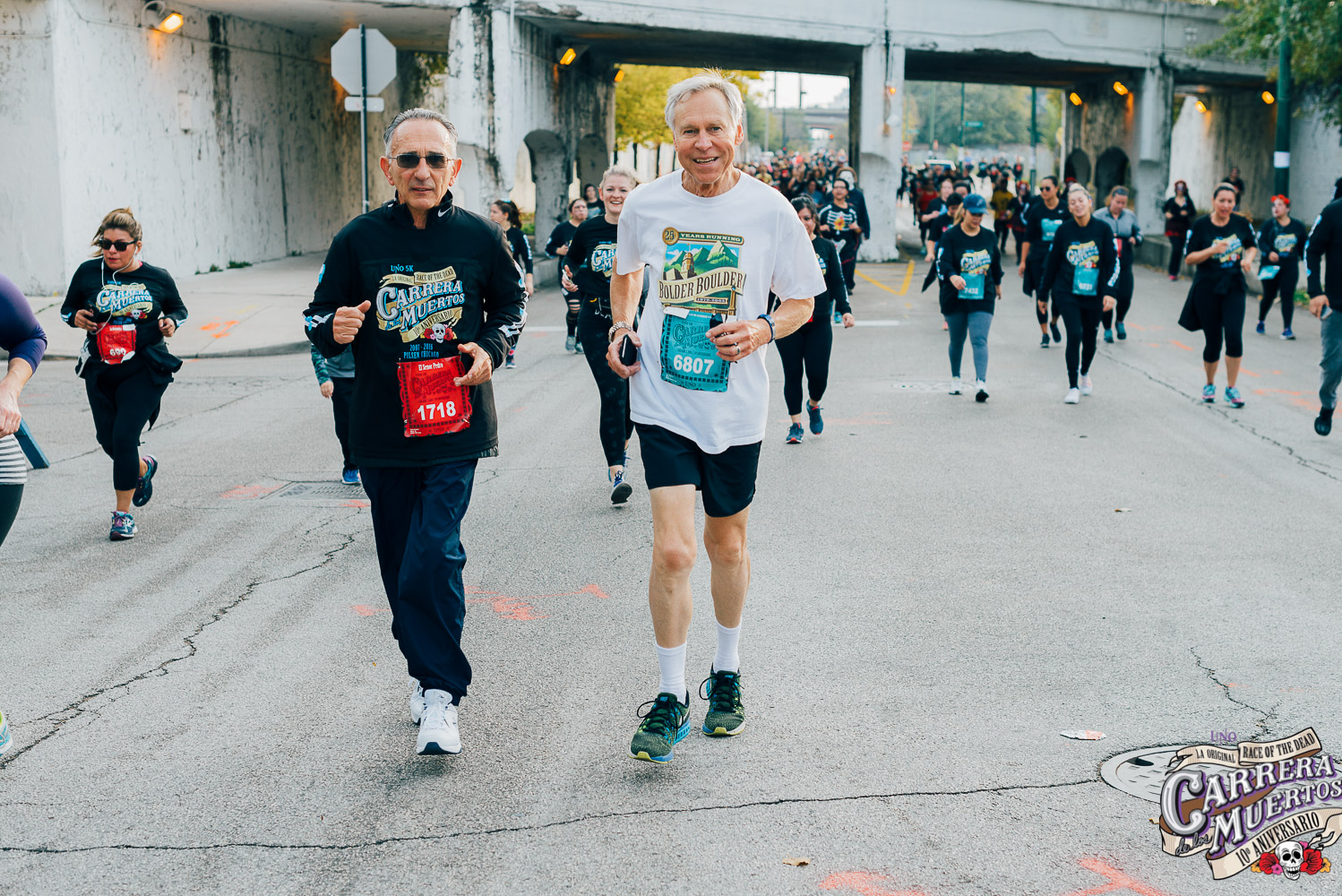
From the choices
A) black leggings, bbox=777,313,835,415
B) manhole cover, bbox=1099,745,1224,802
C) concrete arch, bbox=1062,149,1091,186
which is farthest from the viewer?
concrete arch, bbox=1062,149,1091,186

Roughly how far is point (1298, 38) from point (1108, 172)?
33.3 feet

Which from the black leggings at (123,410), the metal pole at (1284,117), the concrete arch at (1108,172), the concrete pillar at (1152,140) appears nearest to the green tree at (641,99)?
the concrete arch at (1108,172)

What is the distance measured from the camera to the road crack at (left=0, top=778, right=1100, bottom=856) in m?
3.51

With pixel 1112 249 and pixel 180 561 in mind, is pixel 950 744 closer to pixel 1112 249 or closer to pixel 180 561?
pixel 180 561

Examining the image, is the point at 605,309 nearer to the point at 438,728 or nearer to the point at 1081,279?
the point at 438,728

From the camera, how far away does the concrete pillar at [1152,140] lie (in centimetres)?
3156

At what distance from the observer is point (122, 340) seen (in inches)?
287

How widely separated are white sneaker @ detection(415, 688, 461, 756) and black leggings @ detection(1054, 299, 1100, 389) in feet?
28.8

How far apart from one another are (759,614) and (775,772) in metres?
1.73

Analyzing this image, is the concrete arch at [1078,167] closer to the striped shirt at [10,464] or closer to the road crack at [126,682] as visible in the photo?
the road crack at [126,682]

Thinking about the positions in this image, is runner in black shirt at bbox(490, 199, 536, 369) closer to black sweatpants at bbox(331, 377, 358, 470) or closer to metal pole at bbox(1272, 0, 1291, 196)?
black sweatpants at bbox(331, 377, 358, 470)

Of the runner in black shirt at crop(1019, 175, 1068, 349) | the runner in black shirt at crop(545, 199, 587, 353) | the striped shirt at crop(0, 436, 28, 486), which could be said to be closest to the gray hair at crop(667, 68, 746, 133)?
the striped shirt at crop(0, 436, 28, 486)

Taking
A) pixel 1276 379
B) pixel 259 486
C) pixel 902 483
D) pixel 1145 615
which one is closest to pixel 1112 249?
pixel 1276 379

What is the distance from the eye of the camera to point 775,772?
13.1ft
